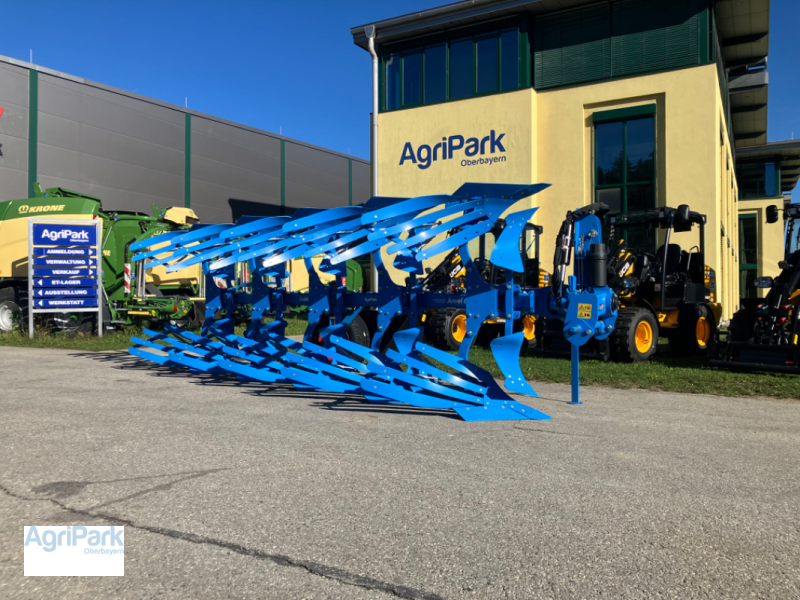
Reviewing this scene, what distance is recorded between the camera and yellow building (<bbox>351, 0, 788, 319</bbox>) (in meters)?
16.1

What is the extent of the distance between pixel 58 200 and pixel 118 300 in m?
2.81

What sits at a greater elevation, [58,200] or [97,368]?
[58,200]

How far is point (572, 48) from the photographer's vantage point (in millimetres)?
17562

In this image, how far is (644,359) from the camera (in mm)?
10688

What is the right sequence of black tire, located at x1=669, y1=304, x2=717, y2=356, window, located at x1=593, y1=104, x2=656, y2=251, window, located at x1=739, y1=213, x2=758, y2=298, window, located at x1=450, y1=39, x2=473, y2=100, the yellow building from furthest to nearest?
window, located at x1=739, y1=213, x2=758, y2=298, window, located at x1=450, y1=39, x2=473, y2=100, window, located at x1=593, y1=104, x2=656, y2=251, the yellow building, black tire, located at x1=669, y1=304, x2=717, y2=356

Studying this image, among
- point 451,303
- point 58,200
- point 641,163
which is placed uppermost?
point 641,163

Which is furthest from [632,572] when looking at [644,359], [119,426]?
[644,359]

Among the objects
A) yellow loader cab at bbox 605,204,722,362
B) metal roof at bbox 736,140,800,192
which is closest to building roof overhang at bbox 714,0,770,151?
metal roof at bbox 736,140,800,192

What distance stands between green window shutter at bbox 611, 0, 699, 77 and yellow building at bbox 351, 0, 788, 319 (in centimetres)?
3

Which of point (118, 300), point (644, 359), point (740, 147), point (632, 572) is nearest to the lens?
point (632, 572)

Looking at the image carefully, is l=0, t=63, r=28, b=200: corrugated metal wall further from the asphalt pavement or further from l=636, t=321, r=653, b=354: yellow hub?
l=636, t=321, r=653, b=354: yellow hub

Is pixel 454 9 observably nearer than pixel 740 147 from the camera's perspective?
Yes

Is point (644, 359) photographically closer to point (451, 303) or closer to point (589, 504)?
point (451, 303)

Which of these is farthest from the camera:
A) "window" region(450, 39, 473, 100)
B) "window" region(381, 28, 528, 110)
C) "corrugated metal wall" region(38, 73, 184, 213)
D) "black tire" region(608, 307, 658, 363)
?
"corrugated metal wall" region(38, 73, 184, 213)
